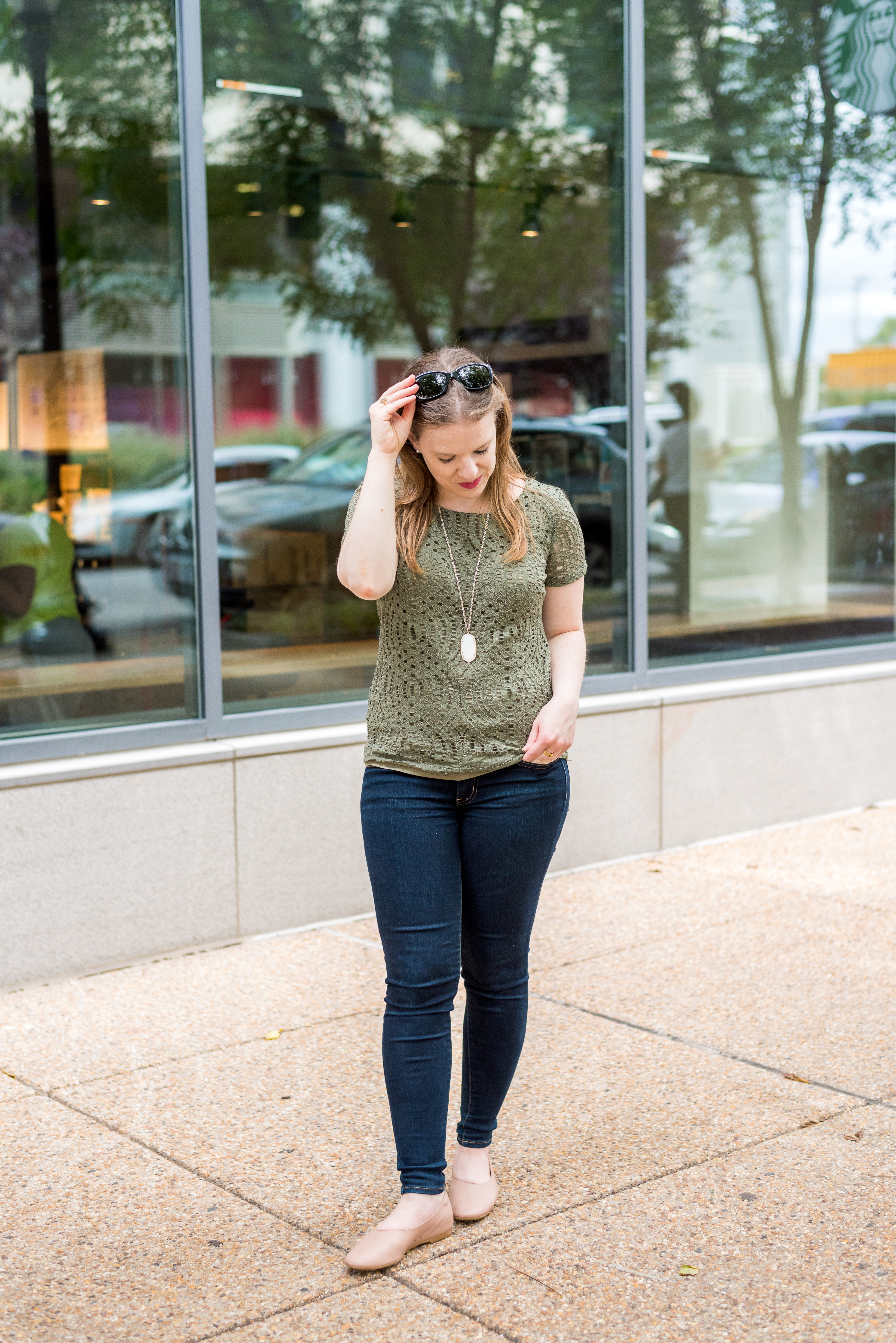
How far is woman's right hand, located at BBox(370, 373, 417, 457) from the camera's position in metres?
2.87

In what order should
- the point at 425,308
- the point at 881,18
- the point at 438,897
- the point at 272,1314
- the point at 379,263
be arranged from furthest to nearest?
the point at 425,308 → the point at 379,263 → the point at 881,18 → the point at 438,897 → the point at 272,1314

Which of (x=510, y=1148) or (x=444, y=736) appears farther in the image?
(x=510, y=1148)

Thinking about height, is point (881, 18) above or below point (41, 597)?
above

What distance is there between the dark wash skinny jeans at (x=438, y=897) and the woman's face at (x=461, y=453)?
1.94 ft

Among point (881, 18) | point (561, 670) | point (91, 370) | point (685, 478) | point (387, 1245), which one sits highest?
point (881, 18)

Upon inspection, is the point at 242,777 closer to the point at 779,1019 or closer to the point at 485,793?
the point at 779,1019

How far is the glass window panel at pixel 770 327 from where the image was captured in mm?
7645

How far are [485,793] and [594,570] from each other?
155 inches

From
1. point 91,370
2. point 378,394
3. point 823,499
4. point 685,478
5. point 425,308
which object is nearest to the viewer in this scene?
point 685,478

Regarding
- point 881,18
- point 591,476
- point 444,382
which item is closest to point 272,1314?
point 444,382

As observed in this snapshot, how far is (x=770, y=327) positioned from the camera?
31.5ft

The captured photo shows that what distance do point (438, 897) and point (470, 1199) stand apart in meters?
0.72

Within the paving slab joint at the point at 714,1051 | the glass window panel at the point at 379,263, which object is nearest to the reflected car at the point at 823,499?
the glass window panel at the point at 379,263

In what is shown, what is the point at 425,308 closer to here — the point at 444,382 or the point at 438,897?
the point at 444,382
